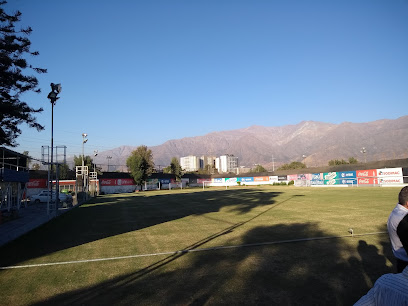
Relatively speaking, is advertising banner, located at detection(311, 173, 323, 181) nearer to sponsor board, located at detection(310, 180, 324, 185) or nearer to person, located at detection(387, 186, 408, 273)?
sponsor board, located at detection(310, 180, 324, 185)

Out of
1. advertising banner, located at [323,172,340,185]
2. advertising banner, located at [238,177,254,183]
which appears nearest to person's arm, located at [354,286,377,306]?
advertising banner, located at [323,172,340,185]

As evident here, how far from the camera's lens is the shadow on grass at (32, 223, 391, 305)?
488 centimetres

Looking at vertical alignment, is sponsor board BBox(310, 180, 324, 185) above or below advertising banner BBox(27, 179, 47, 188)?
below

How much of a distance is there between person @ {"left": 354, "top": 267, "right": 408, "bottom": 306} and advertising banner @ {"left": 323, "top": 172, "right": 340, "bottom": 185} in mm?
54728

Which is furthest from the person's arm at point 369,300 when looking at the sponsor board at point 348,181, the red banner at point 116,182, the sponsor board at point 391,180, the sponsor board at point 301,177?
the red banner at point 116,182

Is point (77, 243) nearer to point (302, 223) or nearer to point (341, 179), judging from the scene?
point (302, 223)

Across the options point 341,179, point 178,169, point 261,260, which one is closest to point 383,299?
point 261,260

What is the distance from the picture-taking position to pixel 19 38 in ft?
49.5

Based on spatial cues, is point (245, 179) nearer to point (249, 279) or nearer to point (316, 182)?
point (316, 182)

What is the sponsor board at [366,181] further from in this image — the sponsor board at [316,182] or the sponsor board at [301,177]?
the sponsor board at [301,177]

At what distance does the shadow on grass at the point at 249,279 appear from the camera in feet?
16.0

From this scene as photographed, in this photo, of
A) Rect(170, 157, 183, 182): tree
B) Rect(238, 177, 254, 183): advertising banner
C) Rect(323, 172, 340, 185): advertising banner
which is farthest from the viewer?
Rect(170, 157, 183, 182): tree

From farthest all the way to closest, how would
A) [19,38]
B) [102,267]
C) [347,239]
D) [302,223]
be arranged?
1. [19,38]
2. [302,223]
3. [347,239]
4. [102,267]

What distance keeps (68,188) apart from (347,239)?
58.7 m
